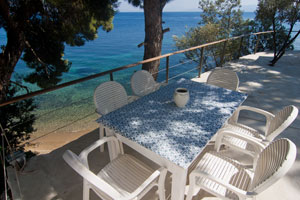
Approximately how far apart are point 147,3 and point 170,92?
3467mm

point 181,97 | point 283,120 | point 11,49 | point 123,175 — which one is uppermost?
point 11,49

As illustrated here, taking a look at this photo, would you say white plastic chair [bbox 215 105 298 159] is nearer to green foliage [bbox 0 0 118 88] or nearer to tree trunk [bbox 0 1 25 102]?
tree trunk [bbox 0 1 25 102]

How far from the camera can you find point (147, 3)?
4605 mm

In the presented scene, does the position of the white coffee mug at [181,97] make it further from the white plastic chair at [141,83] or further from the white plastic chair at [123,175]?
the white plastic chair at [141,83]

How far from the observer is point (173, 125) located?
1459 millimetres

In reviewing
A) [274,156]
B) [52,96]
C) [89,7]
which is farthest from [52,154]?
[52,96]

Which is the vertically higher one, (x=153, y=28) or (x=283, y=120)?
(x=153, y=28)

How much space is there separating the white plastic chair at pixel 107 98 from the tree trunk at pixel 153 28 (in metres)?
2.41

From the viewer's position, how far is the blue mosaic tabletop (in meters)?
1.22

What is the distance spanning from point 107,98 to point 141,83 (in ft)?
2.25

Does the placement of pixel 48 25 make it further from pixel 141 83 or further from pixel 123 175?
pixel 123 175

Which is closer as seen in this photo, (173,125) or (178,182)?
(178,182)

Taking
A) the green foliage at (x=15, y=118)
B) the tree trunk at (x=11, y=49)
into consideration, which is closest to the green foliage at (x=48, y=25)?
the tree trunk at (x=11, y=49)

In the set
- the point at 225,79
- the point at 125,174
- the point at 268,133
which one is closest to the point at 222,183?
the point at 125,174
